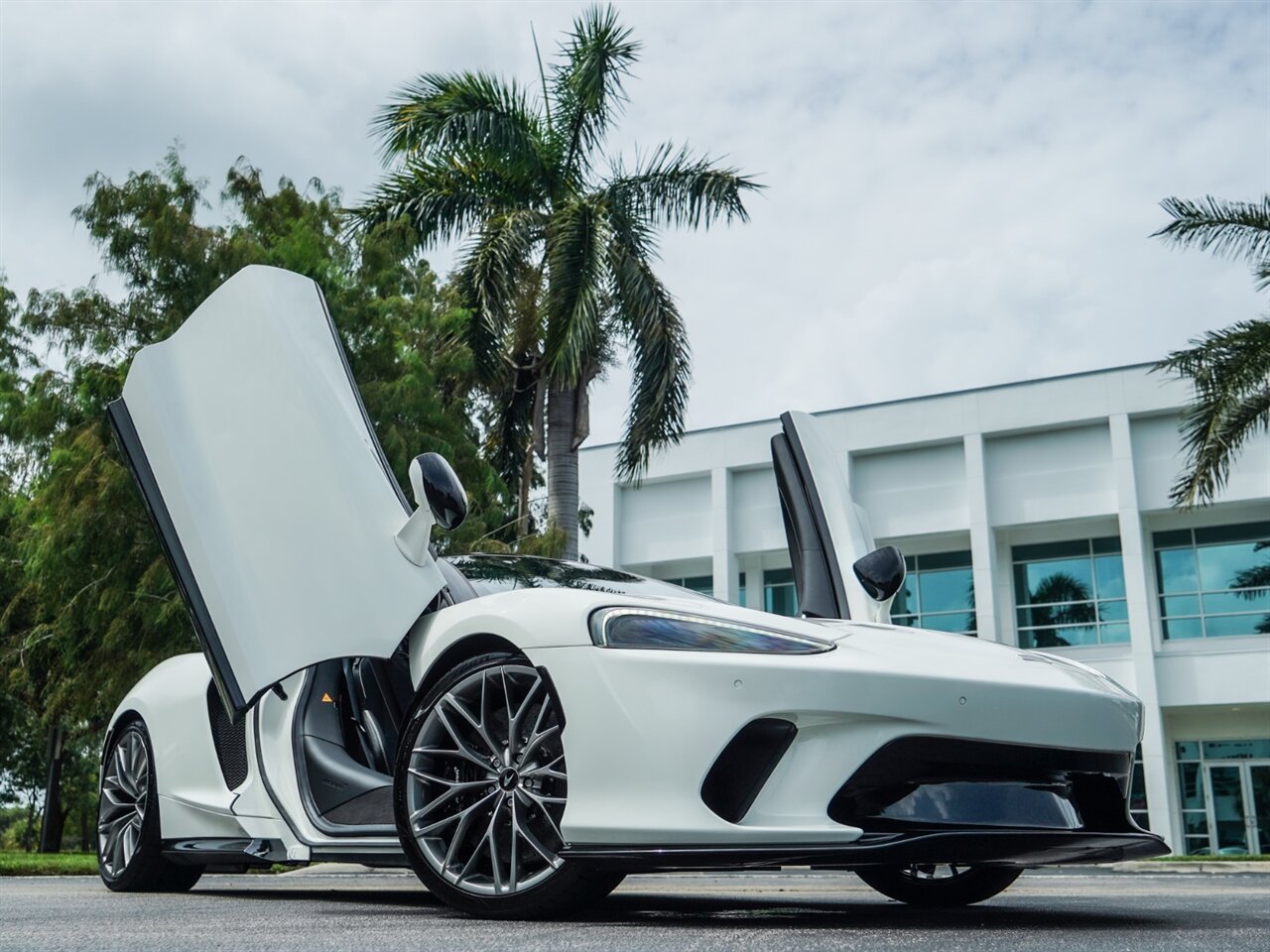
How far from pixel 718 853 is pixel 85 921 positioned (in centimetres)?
166

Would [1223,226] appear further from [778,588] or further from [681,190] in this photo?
[778,588]

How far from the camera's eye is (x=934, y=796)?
3260 millimetres

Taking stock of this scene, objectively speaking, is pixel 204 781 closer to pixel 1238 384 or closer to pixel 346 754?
pixel 346 754

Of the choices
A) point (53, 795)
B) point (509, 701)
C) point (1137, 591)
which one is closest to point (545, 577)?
point (509, 701)

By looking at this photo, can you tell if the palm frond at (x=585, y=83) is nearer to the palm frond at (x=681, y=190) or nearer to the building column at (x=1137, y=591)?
the palm frond at (x=681, y=190)

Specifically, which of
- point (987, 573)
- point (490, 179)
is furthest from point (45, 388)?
point (987, 573)

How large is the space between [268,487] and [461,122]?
13422 mm

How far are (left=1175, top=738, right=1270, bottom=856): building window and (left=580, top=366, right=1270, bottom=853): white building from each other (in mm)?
29

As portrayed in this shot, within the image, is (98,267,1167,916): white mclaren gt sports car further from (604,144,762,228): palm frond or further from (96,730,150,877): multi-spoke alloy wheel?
(604,144,762,228): palm frond

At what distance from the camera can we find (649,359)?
54.8ft

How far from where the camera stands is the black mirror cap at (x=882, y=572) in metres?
4.55

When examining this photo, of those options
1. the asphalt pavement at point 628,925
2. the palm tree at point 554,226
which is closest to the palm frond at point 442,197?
the palm tree at point 554,226

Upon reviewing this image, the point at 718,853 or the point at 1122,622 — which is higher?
the point at 1122,622

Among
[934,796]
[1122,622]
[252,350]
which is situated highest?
[1122,622]
